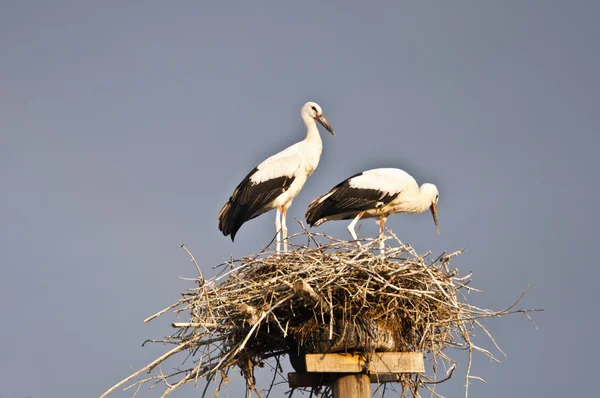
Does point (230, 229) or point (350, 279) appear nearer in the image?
point (350, 279)

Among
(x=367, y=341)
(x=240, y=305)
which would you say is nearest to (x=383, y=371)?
(x=367, y=341)

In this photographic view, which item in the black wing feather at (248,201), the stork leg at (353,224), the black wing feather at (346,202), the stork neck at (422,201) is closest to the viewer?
the black wing feather at (248,201)

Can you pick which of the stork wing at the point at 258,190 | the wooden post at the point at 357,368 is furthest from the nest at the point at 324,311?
the stork wing at the point at 258,190

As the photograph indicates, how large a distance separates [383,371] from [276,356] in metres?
0.88

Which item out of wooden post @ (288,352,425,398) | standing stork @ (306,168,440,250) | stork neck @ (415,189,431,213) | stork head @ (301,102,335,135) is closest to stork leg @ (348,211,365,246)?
standing stork @ (306,168,440,250)

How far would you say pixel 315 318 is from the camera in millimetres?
5371

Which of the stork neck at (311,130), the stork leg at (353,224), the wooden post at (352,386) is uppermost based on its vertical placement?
the stork neck at (311,130)

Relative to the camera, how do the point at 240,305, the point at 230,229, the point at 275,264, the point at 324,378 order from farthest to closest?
the point at 230,229 < the point at 275,264 < the point at 324,378 < the point at 240,305

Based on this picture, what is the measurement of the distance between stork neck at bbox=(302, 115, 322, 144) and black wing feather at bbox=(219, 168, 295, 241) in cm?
57

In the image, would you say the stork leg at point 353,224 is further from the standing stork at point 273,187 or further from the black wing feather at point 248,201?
the black wing feather at point 248,201

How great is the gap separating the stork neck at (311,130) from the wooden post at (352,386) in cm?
383

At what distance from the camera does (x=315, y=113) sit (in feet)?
29.8

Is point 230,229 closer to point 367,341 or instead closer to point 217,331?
point 217,331

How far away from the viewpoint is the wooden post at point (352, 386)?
5.29 m
